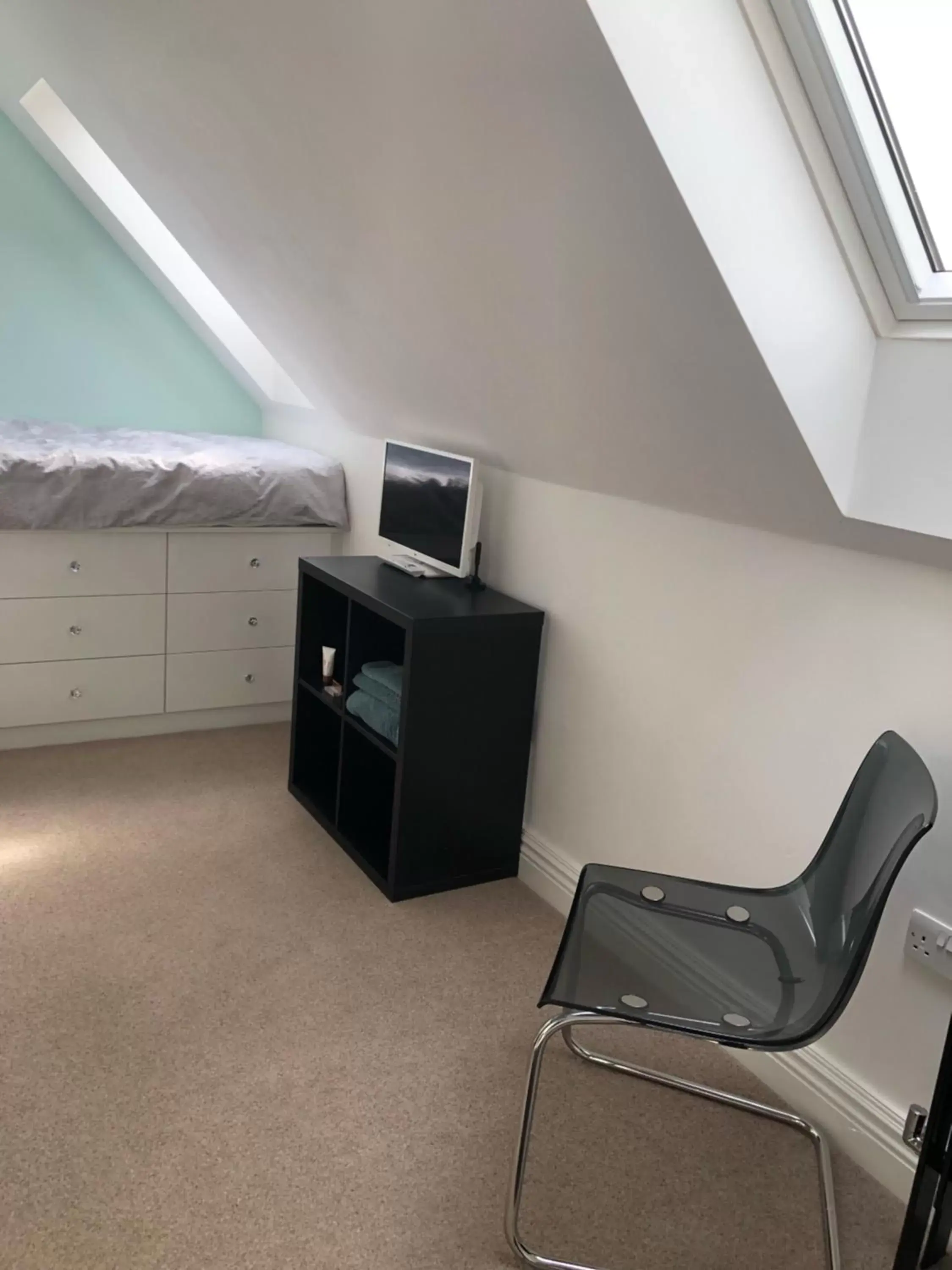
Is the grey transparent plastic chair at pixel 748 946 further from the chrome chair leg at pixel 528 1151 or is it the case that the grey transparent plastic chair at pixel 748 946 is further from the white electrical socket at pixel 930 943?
the white electrical socket at pixel 930 943

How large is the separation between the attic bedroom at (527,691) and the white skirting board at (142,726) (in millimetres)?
48

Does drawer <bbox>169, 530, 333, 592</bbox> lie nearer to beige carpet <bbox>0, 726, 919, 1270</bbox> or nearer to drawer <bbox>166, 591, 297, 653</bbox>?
drawer <bbox>166, 591, 297, 653</bbox>

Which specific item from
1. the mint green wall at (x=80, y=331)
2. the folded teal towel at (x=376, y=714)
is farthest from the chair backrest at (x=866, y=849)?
the mint green wall at (x=80, y=331)

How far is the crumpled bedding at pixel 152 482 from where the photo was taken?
2996mm

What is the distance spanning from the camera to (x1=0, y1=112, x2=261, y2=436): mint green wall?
3779 millimetres

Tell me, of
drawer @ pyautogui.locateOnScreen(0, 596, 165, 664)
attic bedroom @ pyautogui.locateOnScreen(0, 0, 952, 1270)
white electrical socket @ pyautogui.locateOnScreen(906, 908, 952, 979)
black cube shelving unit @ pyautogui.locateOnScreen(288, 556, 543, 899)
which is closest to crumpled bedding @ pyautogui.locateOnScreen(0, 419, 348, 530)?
attic bedroom @ pyautogui.locateOnScreen(0, 0, 952, 1270)

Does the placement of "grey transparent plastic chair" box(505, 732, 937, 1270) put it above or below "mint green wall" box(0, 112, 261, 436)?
below

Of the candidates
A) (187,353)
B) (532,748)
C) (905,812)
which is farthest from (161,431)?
(905,812)

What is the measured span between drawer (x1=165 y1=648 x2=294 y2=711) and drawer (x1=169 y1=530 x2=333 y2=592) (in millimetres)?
217

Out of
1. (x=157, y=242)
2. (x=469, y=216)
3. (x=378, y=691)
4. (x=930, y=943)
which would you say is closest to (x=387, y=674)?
(x=378, y=691)

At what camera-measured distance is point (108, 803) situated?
285cm

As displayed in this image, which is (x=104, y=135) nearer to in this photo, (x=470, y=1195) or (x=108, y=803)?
(x=108, y=803)

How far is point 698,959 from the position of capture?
5.34ft

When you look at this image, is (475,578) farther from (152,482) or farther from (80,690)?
(80,690)
